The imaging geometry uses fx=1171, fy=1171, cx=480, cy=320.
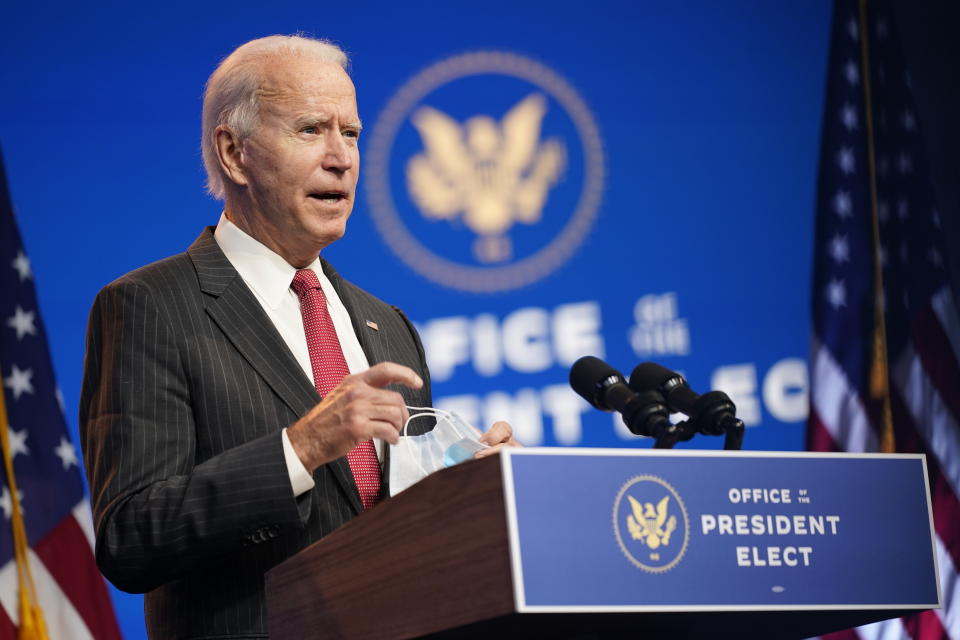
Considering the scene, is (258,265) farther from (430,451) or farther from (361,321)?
(430,451)

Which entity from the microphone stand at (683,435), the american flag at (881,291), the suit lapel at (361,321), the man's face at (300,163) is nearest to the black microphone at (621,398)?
the microphone stand at (683,435)

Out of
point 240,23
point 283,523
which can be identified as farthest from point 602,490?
point 240,23

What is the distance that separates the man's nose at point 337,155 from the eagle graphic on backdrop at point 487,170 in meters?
1.91

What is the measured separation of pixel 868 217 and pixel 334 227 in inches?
124

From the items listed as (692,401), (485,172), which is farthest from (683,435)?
(485,172)

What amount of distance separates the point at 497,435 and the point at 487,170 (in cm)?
240

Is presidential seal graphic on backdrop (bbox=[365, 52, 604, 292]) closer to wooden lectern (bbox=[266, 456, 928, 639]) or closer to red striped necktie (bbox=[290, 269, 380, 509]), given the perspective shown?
red striped necktie (bbox=[290, 269, 380, 509])

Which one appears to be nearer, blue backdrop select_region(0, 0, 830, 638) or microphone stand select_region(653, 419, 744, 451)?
microphone stand select_region(653, 419, 744, 451)

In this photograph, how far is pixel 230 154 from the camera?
2.27 meters

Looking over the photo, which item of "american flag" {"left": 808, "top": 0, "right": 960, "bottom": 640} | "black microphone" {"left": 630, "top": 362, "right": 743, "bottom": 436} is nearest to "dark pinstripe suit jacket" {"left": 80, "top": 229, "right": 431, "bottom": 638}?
"black microphone" {"left": 630, "top": 362, "right": 743, "bottom": 436}

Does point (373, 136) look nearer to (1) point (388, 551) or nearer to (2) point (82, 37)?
(2) point (82, 37)

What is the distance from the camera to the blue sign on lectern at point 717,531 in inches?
46.4

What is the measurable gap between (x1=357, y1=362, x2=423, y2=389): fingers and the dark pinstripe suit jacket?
7.8 inches

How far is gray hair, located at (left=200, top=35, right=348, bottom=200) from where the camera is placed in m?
2.23
